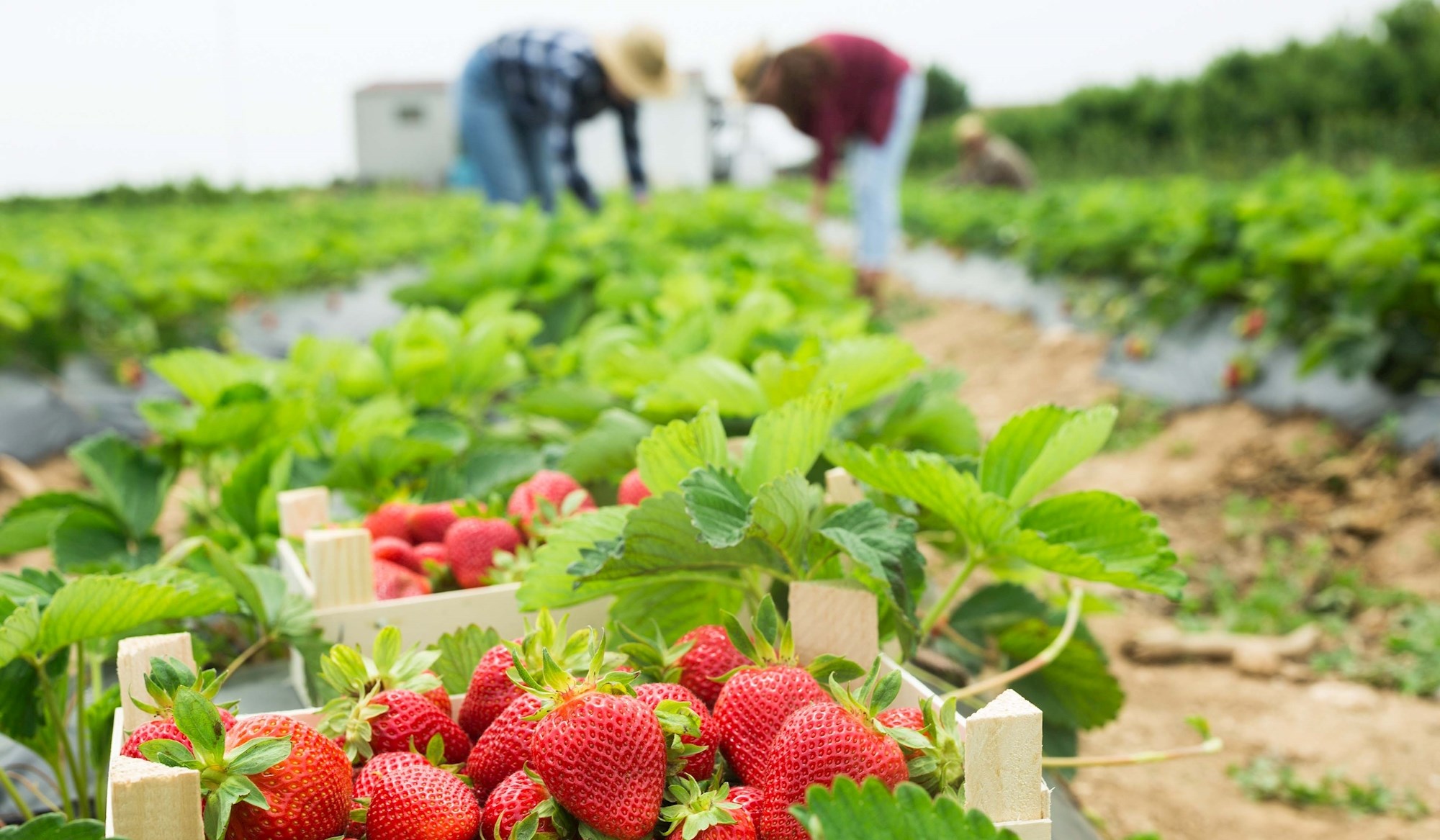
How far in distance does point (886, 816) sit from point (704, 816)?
8.0 inches

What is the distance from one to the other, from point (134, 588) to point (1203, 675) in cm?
299

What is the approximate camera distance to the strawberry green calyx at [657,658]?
3.51ft

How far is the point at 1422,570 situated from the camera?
12.4ft

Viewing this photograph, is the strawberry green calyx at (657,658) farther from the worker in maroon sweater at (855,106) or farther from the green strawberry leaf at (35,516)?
the worker in maroon sweater at (855,106)

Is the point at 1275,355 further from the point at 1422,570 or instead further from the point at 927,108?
the point at 927,108

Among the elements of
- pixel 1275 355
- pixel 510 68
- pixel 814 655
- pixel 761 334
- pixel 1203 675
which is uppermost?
pixel 510 68

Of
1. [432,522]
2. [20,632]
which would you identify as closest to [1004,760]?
[20,632]

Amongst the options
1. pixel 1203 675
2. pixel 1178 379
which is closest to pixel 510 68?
pixel 1178 379

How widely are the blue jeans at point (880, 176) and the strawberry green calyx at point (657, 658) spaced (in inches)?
327

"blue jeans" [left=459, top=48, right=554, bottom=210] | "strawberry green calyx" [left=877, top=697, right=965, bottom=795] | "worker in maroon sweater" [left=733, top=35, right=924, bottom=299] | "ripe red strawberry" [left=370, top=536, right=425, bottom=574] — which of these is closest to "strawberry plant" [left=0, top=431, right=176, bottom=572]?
"ripe red strawberry" [left=370, top=536, right=425, bottom=574]

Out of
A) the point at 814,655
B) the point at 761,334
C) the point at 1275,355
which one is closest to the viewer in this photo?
the point at 814,655

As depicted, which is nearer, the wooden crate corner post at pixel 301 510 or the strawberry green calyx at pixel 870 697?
the strawberry green calyx at pixel 870 697

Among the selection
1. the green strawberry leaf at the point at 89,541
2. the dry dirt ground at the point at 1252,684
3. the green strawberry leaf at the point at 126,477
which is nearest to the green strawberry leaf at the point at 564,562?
the green strawberry leaf at the point at 89,541

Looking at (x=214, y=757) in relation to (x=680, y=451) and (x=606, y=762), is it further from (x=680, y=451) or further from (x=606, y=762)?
(x=680, y=451)
